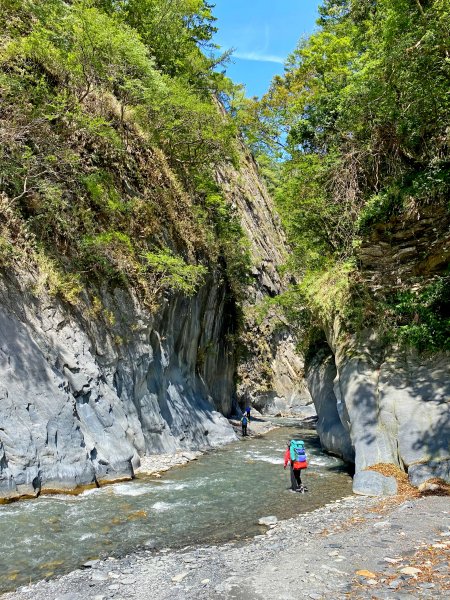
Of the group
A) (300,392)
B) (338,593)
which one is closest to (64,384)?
(338,593)

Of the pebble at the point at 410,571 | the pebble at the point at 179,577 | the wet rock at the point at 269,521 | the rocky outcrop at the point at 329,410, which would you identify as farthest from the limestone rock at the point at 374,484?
the pebble at the point at 179,577

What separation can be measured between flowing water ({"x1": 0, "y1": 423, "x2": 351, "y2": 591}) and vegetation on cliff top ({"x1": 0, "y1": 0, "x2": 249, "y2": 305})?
587 cm

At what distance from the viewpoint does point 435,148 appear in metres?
13.6

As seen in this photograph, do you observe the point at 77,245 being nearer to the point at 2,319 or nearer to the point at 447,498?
the point at 2,319

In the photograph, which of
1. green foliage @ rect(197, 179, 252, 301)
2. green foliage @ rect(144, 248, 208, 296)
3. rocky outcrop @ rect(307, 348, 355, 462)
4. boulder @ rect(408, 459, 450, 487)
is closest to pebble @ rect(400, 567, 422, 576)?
boulder @ rect(408, 459, 450, 487)

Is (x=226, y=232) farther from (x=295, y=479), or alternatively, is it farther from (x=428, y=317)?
(x=295, y=479)

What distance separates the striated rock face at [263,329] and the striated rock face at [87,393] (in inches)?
649

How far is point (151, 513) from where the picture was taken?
895cm

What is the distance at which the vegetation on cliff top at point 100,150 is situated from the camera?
Answer: 1247 cm

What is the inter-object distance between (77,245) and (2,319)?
4149 mm

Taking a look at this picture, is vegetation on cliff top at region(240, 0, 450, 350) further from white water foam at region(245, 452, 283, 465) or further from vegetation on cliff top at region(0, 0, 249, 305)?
white water foam at region(245, 452, 283, 465)

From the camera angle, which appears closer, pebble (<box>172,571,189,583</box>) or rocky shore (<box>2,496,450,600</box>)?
rocky shore (<box>2,496,450,600</box>)

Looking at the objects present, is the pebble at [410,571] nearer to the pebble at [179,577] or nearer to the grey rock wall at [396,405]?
the pebble at [179,577]

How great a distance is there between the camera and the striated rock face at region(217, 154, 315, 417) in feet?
117
